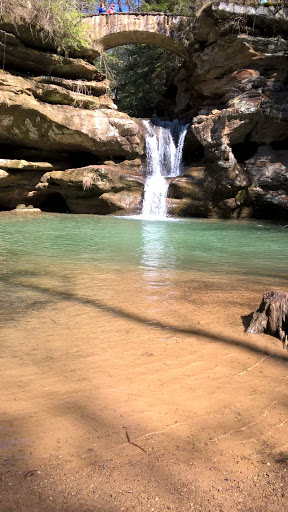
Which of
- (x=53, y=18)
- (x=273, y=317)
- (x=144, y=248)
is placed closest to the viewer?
(x=273, y=317)

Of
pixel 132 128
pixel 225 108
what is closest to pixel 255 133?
pixel 225 108

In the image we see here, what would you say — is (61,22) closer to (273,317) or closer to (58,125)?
(58,125)

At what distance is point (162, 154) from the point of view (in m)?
16.4

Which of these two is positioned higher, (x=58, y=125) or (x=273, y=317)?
(x=58, y=125)

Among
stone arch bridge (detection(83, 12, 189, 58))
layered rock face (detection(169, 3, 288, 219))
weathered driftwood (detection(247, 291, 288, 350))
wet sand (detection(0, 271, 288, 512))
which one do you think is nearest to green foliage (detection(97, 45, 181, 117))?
stone arch bridge (detection(83, 12, 189, 58))

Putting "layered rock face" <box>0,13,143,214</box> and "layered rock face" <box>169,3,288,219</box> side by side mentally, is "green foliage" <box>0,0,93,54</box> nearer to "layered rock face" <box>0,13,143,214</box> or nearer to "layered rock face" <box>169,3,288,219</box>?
"layered rock face" <box>0,13,143,214</box>

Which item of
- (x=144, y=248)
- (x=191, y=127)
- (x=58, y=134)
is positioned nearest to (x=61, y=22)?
(x=58, y=134)

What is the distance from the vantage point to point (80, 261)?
227 inches

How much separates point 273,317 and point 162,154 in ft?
47.5

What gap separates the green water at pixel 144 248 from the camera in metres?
5.57

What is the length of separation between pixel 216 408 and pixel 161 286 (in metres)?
2.49

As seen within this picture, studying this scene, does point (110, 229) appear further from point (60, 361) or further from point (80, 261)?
point (60, 361)

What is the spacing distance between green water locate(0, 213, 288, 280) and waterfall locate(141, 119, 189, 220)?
4.45 meters

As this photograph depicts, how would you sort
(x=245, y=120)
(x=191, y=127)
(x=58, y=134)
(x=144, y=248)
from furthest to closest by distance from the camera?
(x=191, y=127) < (x=58, y=134) < (x=245, y=120) < (x=144, y=248)
